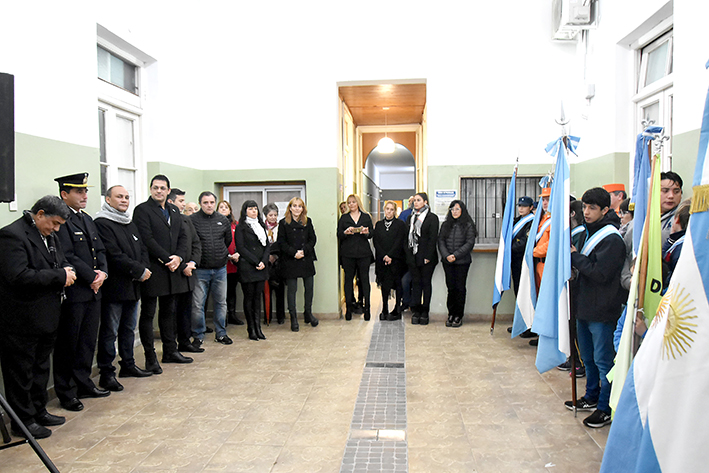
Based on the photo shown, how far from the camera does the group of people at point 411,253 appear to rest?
233 inches

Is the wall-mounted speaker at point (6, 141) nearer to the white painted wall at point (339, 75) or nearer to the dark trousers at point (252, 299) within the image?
the white painted wall at point (339, 75)

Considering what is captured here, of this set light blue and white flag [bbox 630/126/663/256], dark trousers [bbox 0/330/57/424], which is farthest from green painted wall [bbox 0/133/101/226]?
light blue and white flag [bbox 630/126/663/256]

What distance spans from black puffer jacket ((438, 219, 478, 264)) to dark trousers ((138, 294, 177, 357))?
10.0 ft

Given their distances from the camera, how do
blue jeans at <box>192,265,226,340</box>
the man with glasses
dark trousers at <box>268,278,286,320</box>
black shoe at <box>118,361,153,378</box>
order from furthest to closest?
dark trousers at <box>268,278,286,320</box>, blue jeans at <box>192,265,226,340</box>, black shoe at <box>118,361,153,378</box>, the man with glasses

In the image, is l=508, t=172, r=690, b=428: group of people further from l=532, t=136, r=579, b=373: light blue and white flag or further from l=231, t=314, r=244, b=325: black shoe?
l=231, t=314, r=244, b=325: black shoe

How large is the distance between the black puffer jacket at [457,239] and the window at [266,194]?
1.95 meters

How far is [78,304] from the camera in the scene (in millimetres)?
3398

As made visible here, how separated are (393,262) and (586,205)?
329 cm

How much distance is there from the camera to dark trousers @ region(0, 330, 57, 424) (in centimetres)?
295

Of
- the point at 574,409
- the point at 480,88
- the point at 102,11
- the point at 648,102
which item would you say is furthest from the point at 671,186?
the point at 102,11

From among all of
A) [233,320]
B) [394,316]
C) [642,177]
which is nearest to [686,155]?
[642,177]

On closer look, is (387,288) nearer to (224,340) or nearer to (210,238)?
(224,340)

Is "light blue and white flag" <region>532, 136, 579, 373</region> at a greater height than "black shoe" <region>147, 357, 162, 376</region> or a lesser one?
greater

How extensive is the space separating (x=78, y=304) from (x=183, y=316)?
56.2 inches
